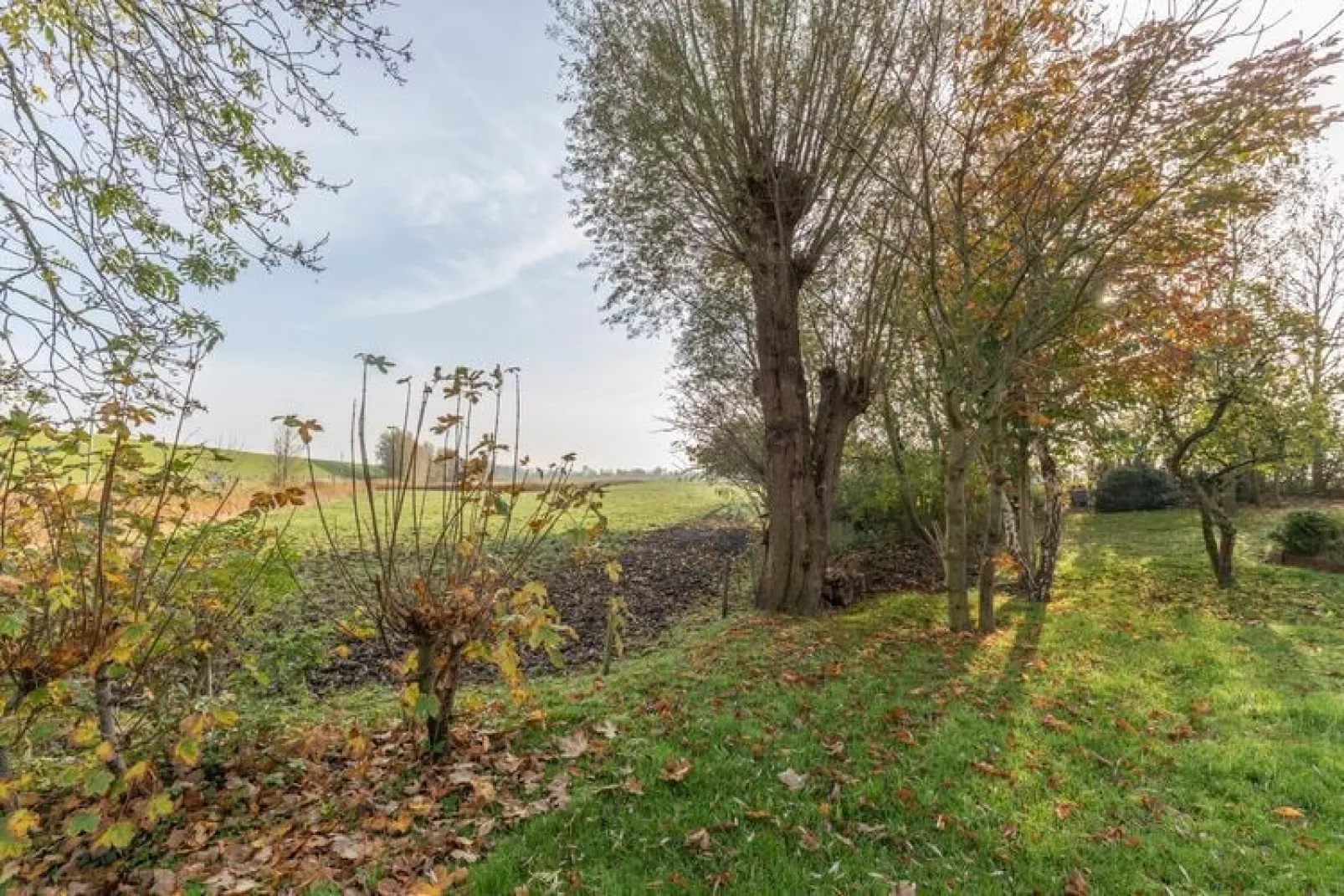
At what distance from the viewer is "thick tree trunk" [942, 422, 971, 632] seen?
23.4 feet

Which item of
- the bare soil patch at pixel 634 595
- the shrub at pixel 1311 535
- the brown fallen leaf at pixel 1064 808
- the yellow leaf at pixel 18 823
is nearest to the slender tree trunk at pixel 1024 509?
the bare soil patch at pixel 634 595

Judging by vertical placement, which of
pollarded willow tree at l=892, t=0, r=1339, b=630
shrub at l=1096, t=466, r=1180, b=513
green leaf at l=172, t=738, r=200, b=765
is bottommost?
green leaf at l=172, t=738, r=200, b=765

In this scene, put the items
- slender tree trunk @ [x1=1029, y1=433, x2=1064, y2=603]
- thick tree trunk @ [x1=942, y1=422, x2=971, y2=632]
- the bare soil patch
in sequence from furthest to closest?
slender tree trunk @ [x1=1029, y1=433, x2=1064, y2=603] → thick tree trunk @ [x1=942, y1=422, x2=971, y2=632] → the bare soil patch

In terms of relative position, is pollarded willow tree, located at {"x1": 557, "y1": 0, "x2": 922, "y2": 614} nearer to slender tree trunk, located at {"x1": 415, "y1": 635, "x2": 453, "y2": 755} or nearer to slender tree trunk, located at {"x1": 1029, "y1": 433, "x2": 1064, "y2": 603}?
slender tree trunk, located at {"x1": 1029, "y1": 433, "x2": 1064, "y2": 603}

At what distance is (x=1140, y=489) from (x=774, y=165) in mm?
17297

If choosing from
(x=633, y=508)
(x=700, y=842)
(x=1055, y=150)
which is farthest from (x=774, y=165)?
(x=633, y=508)

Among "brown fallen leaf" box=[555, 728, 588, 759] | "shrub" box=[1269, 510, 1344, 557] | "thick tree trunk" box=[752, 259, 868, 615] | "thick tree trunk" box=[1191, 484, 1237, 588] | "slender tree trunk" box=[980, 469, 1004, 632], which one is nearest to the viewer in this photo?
"brown fallen leaf" box=[555, 728, 588, 759]

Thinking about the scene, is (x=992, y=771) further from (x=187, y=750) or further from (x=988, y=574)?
(x=187, y=750)

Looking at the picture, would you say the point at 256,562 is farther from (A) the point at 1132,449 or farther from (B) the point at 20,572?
(A) the point at 1132,449

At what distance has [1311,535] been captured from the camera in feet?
36.2

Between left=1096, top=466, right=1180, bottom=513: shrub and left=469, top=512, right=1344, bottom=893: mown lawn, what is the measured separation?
1316cm

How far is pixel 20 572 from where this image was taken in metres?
3.19

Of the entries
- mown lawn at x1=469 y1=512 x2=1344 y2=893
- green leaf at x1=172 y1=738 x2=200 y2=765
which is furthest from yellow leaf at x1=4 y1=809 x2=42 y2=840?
mown lawn at x1=469 y1=512 x2=1344 y2=893

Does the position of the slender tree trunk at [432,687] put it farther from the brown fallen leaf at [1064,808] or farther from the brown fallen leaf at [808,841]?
the brown fallen leaf at [1064,808]
